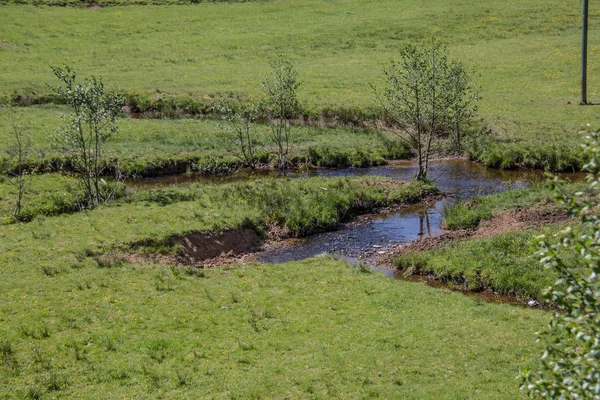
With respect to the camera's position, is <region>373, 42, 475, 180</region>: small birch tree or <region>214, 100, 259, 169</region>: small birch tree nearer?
<region>373, 42, 475, 180</region>: small birch tree

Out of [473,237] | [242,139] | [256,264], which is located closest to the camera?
[256,264]

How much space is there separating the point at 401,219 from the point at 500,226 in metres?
6.25

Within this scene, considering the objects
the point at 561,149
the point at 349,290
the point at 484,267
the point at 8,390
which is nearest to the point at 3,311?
the point at 8,390

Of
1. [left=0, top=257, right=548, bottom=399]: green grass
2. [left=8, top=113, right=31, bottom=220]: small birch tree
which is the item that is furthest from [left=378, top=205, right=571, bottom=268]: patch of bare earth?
[left=8, top=113, right=31, bottom=220]: small birch tree

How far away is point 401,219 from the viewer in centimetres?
3866

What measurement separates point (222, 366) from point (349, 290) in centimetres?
793

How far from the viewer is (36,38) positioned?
9269 centimetres

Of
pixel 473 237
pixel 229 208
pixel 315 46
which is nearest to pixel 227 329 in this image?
pixel 229 208

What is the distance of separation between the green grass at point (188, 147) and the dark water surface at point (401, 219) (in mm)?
2288

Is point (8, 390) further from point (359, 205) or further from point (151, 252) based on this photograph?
point (359, 205)

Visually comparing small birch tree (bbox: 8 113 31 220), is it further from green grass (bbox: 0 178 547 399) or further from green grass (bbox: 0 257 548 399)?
green grass (bbox: 0 257 548 399)

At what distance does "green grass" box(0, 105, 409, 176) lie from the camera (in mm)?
48969

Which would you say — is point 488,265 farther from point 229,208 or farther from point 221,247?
point 229,208

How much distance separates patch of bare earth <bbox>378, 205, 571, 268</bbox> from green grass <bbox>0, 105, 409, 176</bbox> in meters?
17.0
